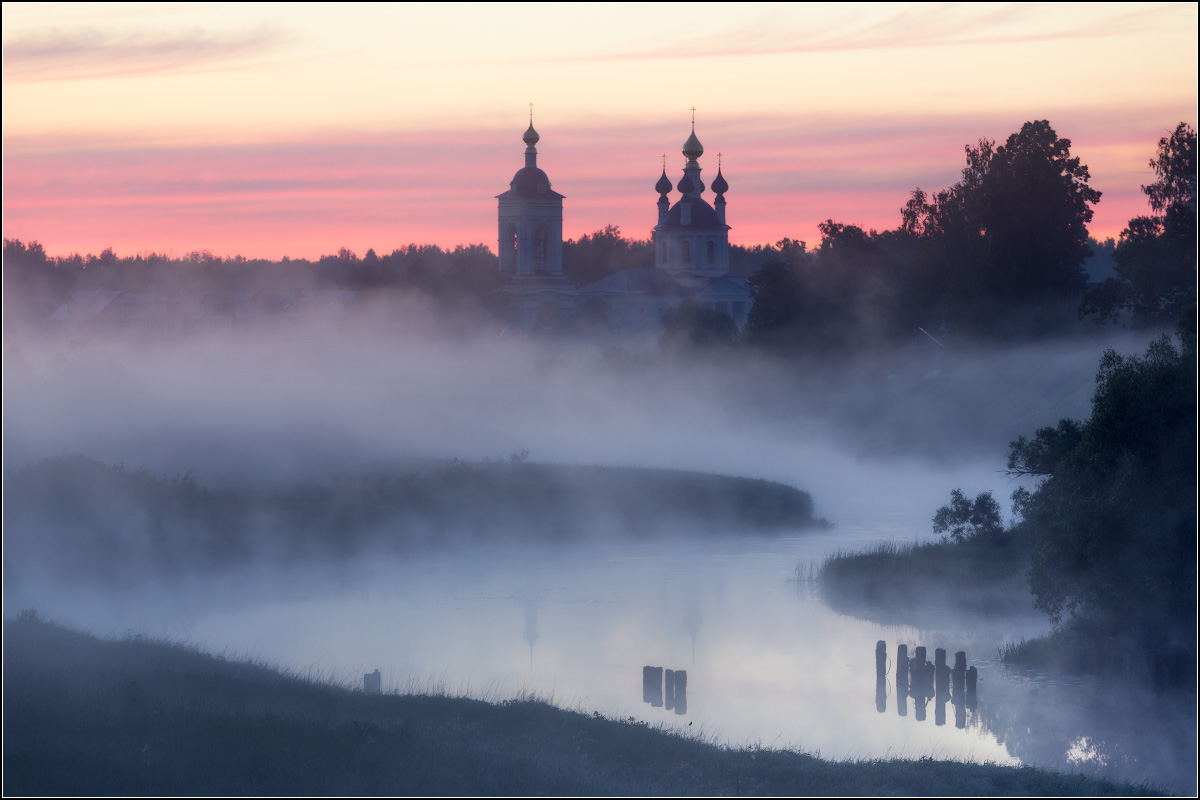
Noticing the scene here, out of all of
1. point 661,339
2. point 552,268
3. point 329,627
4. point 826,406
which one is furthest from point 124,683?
point 552,268

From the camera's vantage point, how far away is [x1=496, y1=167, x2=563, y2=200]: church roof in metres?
114

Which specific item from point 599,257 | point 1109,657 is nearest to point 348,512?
point 1109,657

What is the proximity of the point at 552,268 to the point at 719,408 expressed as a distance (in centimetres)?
3288

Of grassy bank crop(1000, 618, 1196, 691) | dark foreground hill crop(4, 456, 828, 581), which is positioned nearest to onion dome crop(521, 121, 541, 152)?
dark foreground hill crop(4, 456, 828, 581)

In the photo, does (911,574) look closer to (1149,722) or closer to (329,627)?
(1149,722)

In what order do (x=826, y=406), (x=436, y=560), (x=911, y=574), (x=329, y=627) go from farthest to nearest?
1. (x=826, y=406)
2. (x=436, y=560)
3. (x=911, y=574)
4. (x=329, y=627)

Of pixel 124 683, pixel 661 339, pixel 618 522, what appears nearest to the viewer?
pixel 124 683

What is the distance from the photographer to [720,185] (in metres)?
127

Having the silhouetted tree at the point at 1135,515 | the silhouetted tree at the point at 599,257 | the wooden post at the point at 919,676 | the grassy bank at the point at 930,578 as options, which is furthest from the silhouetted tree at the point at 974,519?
the silhouetted tree at the point at 599,257

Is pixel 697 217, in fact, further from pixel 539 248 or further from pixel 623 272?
pixel 539 248

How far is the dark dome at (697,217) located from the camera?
123 meters

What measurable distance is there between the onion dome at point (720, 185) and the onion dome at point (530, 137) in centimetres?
2088

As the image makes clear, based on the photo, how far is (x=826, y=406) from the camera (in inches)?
3324

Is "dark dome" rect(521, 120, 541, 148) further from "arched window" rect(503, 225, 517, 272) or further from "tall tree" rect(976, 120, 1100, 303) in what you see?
"tall tree" rect(976, 120, 1100, 303)
